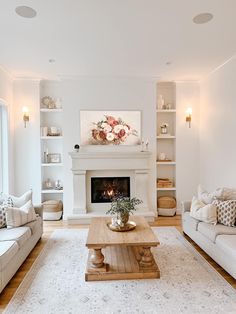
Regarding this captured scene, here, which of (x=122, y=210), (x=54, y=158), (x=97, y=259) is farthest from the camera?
(x=54, y=158)

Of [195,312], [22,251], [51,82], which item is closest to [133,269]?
A: [195,312]

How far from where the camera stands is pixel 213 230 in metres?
3.32

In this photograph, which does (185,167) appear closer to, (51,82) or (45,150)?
(45,150)

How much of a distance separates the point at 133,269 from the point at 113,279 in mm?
273

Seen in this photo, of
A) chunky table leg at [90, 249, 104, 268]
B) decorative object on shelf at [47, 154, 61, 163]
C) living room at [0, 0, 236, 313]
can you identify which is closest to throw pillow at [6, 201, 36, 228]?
living room at [0, 0, 236, 313]

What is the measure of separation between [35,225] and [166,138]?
3475 millimetres

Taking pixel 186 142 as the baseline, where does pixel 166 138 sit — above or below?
above

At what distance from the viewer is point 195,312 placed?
2297mm

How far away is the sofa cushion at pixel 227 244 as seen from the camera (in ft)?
9.08

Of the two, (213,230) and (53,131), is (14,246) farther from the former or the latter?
(53,131)

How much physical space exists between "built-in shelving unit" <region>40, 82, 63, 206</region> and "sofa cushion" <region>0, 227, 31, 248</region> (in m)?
2.25

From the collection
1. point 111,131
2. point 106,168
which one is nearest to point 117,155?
point 106,168

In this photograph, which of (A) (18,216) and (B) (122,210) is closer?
(B) (122,210)

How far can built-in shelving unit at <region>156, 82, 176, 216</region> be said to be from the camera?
586cm
